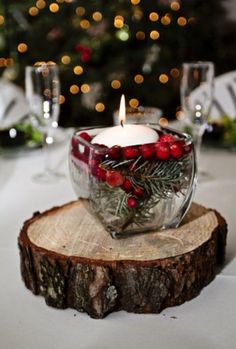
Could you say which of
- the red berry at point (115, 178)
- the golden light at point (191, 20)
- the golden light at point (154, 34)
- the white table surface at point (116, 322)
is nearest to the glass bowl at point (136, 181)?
the red berry at point (115, 178)

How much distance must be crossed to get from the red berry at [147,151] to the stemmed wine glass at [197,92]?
510mm

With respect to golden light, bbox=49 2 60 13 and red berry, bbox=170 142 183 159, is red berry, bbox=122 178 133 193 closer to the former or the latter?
red berry, bbox=170 142 183 159

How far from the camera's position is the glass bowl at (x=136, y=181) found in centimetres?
83

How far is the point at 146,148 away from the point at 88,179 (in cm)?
12

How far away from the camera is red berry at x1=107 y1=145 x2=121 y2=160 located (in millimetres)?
820

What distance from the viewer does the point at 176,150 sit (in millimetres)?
845

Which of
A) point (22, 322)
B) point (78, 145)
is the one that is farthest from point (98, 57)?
point (22, 322)

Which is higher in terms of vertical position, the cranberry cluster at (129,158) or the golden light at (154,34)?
the golden light at (154,34)

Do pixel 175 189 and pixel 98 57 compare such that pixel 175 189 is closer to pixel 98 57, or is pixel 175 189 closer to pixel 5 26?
pixel 98 57

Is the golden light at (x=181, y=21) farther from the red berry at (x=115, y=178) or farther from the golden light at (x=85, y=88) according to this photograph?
the red berry at (x=115, y=178)

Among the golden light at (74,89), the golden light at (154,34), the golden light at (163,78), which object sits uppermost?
the golden light at (154,34)

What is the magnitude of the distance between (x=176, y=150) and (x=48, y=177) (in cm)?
59

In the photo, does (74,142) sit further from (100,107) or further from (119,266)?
(100,107)

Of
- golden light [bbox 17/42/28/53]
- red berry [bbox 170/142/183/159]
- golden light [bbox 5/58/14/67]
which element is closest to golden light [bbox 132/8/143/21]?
golden light [bbox 17/42/28/53]
